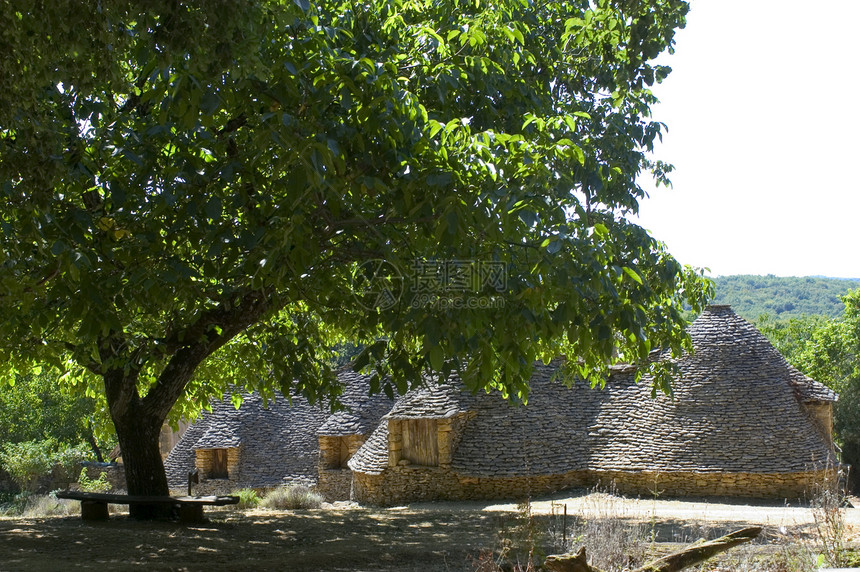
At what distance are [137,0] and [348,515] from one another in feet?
32.5

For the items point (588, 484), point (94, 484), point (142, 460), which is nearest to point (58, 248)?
point (142, 460)

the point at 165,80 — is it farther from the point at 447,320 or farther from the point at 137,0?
the point at 447,320

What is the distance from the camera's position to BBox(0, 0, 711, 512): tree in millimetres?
4902

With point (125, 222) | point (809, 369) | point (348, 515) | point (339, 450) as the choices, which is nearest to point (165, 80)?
point (125, 222)

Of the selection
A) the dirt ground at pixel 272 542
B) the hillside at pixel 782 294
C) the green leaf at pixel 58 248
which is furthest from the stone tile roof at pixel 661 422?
the hillside at pixel 782 294

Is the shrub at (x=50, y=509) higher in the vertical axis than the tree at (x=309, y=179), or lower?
lower

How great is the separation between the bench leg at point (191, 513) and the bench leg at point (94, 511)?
126 centimetres

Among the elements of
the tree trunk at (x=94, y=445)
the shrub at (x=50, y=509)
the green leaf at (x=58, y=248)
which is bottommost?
the shrub at (x=50, y=509)

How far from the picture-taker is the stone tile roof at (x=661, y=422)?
19.0 metres

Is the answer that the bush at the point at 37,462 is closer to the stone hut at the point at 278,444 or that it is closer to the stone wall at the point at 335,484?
the stone hut at the point at 278,444

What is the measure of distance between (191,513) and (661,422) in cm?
1373

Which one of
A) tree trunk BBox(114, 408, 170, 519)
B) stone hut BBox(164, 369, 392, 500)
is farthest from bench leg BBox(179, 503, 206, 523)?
stone hut BBox(164, 369, 392, 500)

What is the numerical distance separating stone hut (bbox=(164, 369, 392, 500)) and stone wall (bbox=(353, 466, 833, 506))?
5082mm

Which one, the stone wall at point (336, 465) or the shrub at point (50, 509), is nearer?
the shrub at point (50, 509)
